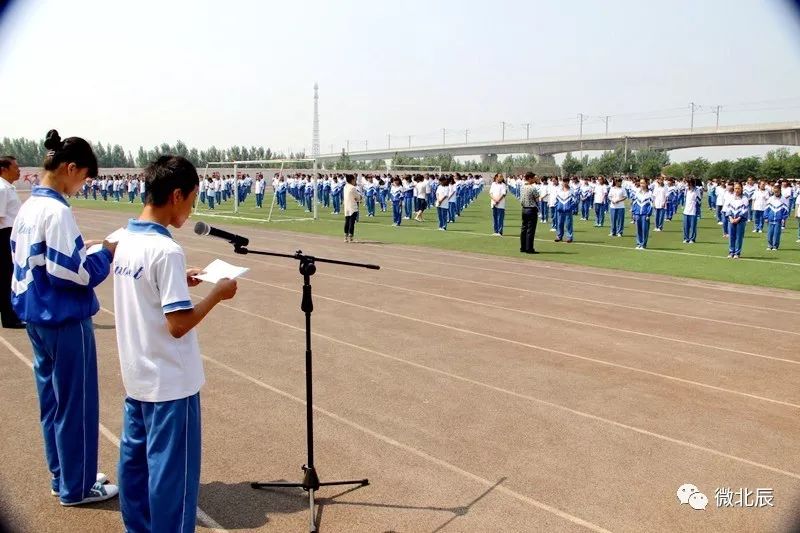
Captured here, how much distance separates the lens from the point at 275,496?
14.3ft

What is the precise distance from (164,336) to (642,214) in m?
17.7

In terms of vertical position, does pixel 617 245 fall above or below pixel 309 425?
below

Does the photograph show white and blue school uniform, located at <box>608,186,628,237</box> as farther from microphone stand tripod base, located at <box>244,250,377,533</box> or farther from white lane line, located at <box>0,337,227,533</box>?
microphone stand tripod base, located at <box>244,250,377,533</box>

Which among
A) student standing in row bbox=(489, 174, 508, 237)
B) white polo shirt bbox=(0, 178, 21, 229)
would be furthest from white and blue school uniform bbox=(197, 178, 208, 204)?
white polo shirt bbox=(0, 178, 21, 229)

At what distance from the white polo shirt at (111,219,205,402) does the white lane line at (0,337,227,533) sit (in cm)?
114

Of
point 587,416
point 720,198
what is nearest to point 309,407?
point 587,416

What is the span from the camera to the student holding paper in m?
3.08

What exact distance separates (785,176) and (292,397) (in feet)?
192

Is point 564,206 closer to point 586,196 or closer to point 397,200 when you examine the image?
point 397,200

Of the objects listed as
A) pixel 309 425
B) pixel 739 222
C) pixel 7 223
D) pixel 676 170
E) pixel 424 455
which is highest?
pixel 676 170

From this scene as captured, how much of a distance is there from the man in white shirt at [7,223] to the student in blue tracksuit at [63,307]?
172 inches

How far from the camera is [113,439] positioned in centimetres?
529

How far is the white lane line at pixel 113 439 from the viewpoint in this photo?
399cm

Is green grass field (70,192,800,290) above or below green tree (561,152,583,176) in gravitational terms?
below
